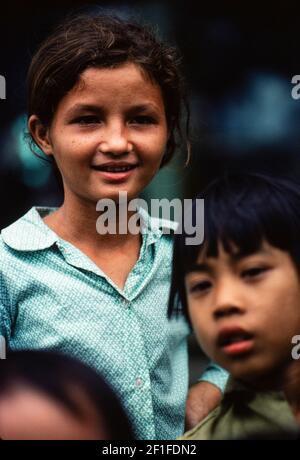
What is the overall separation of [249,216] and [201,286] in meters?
0.12

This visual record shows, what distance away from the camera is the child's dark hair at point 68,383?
1.00m

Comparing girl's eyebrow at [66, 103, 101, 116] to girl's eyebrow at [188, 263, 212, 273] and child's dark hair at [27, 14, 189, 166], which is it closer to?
child's dark hair at [27, 14, 189, 166]

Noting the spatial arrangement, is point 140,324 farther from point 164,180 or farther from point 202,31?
point 202,31

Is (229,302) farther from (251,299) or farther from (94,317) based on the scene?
(94,317)

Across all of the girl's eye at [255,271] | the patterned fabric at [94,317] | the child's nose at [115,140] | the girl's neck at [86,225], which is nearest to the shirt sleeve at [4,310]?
the patterned fabric at [94,317]

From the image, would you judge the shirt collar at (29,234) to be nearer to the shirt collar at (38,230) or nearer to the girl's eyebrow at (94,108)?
the shirt collar at (38,230)

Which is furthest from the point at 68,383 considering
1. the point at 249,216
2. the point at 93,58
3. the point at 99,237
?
the point at 93,58

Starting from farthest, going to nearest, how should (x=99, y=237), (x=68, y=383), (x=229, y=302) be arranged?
1. (x=99, y=237)
2. (x=68, y=383)
3. (x=229, y=302)

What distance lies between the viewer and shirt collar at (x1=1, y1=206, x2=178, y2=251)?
107 cm

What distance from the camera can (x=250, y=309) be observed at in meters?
0.90

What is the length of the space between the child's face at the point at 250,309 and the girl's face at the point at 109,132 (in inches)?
8.3

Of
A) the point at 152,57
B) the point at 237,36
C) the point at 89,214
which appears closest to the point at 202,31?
the point at 237,36

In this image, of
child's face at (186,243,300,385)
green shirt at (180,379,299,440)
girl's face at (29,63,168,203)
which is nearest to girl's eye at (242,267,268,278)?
child's face at (186,243,300,385)

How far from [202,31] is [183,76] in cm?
12
